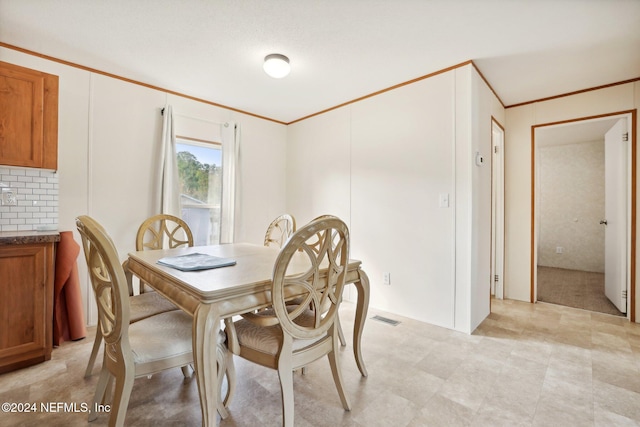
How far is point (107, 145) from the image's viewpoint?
278 cm

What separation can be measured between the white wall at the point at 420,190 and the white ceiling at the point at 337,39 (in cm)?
31

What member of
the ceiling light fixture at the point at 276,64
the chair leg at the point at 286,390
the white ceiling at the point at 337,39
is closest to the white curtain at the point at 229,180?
the white ceiling at the point at 337,39

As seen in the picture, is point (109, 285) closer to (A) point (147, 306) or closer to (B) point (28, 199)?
(A) point (147, 306)

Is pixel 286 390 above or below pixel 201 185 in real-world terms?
below

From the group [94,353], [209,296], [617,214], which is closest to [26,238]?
[94,353]

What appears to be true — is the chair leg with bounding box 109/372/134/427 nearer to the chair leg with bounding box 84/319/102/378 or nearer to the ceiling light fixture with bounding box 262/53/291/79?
the chair leg with bounding box 84/319/102/378

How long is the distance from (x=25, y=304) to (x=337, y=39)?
2854 millimetres

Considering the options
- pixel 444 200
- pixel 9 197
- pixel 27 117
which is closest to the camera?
pixel 27 117

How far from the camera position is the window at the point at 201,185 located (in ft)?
11.1

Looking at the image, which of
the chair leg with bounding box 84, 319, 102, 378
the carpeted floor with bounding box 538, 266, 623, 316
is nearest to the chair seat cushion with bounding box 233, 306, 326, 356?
the chair leg with bounding box 84, 319, 102, 378

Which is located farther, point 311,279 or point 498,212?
point 498,212

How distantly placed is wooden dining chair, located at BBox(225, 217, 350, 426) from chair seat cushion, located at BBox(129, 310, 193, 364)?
0.21 m

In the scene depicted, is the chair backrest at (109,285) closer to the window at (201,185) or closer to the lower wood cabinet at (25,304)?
the lower wood cabinet at (25,304)

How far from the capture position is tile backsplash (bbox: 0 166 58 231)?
2307 mm
